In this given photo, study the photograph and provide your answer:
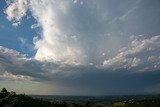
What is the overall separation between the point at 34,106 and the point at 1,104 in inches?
947

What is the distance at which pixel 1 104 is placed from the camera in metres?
187

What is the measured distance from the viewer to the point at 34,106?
19962cm

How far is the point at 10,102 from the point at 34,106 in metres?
18.5

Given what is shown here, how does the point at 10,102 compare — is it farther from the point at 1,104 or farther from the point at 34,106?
the point at 34,106

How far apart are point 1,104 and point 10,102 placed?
19.7ft

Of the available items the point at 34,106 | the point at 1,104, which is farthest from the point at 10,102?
the point at 34,106

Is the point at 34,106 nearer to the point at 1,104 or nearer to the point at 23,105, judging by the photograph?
the point at 23,105

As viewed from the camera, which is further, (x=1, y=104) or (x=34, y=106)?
(x=34, y=106)

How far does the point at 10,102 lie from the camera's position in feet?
621

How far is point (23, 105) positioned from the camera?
7520 inches

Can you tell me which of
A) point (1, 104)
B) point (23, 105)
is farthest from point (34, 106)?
A: point (1, 104)

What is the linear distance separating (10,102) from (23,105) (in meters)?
8.97
